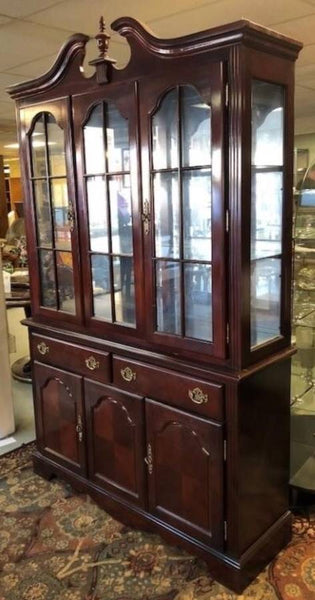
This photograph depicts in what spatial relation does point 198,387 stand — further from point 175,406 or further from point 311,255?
point 311,255

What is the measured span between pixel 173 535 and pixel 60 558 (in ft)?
1.63

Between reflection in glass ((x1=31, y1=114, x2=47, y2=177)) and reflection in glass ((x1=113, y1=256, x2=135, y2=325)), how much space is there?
0.64m

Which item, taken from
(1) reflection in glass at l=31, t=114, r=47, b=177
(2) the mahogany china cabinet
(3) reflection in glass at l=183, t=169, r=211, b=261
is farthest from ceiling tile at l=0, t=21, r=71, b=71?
(3) reflection in glass at l=183, t=169, r=211, b=261

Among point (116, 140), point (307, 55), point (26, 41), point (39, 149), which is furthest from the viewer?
point (307, 55)

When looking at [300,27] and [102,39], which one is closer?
[102,39]

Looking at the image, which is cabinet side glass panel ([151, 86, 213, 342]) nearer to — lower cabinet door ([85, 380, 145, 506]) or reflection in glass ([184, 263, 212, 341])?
reflection in glass ([184, 263, 212, 341])

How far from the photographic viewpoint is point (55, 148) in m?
2.46

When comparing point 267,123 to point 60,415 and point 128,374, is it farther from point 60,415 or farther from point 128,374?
point 60,415

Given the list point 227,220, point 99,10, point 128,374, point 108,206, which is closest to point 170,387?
point 128,374

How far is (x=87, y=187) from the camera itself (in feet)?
7.64

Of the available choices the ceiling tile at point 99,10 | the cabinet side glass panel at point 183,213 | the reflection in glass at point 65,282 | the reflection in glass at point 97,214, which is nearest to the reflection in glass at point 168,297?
the cabinet side glass panel at point 183,213

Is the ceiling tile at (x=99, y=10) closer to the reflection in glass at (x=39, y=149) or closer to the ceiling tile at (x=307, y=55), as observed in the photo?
the reflection in glass at (x=39, y=149)

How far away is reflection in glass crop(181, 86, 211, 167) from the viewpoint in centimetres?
186

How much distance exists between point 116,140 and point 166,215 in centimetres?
41
